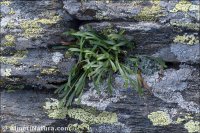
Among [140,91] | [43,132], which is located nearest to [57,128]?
[43,132]

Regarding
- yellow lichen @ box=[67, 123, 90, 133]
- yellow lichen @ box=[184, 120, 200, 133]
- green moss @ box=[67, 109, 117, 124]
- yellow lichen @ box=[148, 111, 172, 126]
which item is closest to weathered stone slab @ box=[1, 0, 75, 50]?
green moss @ box=[67, 109, 117, 124]

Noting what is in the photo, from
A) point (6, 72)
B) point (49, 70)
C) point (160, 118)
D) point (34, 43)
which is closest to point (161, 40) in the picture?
point (160, 118)

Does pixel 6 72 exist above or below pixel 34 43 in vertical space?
below

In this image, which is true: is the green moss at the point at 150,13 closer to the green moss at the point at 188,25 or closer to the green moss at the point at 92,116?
the green moss at the point at 188,25

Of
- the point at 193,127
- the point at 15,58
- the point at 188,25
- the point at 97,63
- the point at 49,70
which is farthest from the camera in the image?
the point at 15,58

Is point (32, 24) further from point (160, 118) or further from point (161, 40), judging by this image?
point (160, 118)

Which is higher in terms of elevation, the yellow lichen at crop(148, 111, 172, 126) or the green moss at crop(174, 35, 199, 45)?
the green moss at crop(174, 35, 199, 45)

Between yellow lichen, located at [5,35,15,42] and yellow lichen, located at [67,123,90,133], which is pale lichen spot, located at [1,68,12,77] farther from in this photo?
yellow lichen, located at [67,123,90,133]
